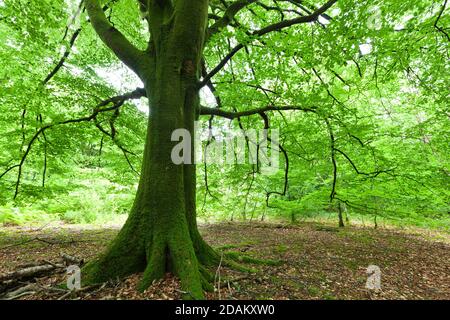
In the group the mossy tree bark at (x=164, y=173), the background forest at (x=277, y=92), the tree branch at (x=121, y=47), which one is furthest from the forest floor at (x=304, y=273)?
the tree branch at (x=121, y=47)

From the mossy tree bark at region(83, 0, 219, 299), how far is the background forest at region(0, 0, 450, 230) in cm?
96

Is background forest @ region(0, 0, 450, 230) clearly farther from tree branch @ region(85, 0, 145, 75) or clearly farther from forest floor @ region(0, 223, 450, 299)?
forest floor @ region(0, 223, 450, 299)

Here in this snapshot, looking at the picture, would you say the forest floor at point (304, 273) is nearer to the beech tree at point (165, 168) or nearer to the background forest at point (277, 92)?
the beech tree at point (165, 168)

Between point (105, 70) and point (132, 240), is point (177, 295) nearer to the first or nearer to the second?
point (132, 240)

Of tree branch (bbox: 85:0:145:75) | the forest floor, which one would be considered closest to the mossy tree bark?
tree branch (bbox: 85:0:145:75)

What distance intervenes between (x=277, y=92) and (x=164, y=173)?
318cm

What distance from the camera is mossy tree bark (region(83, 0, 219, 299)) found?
11.4 feet

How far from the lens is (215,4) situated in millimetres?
6758

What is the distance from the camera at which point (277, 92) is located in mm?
5375

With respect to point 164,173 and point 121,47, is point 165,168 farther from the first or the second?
point 121,47

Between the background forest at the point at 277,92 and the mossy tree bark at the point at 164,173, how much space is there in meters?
0.96
